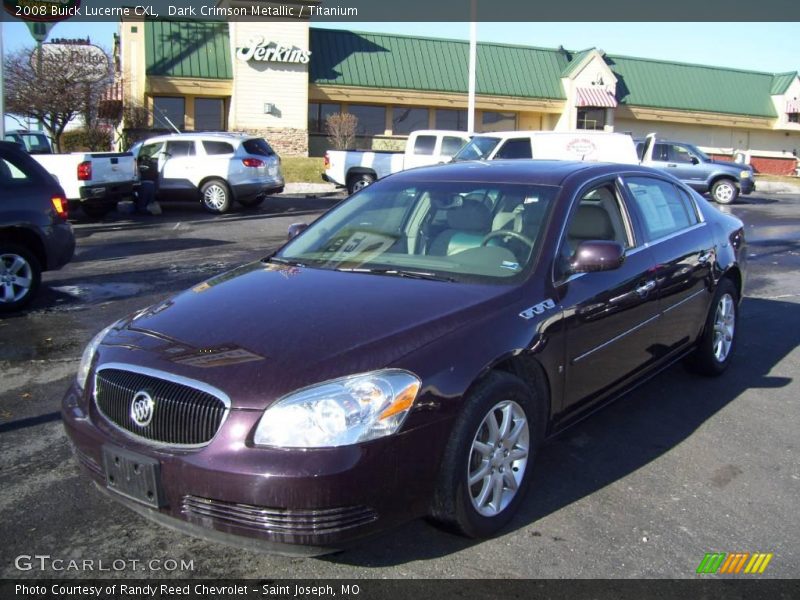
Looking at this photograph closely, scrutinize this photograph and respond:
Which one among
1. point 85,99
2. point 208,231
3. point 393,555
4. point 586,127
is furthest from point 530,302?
point 586,127

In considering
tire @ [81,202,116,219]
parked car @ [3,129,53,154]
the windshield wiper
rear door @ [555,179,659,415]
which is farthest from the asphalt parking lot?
parked car @ [3,129,53,154]

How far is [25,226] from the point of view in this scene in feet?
26.8

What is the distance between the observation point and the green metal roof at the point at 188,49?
31.1 metres

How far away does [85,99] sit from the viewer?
24078 millimetres

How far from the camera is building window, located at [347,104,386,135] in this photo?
36156 millimetres

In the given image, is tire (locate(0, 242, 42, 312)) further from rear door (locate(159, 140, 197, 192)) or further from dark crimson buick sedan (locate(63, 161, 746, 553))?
rear door (locate(159, 140, 197, 192))

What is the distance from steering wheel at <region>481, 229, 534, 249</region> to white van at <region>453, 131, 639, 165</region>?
12.8 metres

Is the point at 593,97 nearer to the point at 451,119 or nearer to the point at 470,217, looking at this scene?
the point at 451,119

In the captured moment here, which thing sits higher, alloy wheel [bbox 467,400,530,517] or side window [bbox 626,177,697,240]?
side window [bbox 626,177,697,240]

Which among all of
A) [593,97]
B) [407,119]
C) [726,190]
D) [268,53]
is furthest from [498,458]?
[593,97]

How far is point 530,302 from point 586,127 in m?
37.9

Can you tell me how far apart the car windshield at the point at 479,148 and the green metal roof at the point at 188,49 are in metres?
18.0

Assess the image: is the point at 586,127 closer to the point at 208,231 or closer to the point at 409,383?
the point at 208,231

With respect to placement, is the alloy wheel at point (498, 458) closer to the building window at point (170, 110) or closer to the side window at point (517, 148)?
the side window at point (517, 148)
